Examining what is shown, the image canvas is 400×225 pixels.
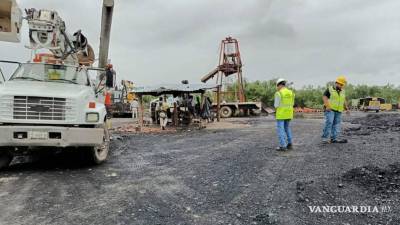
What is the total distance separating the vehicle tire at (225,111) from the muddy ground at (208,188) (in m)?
19.8

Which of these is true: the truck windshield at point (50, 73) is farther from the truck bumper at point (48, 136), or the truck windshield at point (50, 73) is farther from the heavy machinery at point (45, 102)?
the truck bumper at point (48, 136)

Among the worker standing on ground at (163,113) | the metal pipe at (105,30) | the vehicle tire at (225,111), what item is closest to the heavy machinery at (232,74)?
the vehicle tire at (225,111)

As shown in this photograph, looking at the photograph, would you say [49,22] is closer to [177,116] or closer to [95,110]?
[95,110]

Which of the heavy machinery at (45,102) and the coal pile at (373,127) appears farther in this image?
the coal pile at (373,127)

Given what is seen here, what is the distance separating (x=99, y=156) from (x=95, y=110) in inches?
44.2

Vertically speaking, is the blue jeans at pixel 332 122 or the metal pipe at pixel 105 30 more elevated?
the metal pipe at pixel 105 30

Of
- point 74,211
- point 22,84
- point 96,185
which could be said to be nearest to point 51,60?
point 22,84

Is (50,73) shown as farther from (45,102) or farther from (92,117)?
(92,117)

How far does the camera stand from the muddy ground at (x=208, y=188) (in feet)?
13.3

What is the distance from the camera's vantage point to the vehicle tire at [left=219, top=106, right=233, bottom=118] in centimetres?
2805

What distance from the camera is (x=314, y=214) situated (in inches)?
159

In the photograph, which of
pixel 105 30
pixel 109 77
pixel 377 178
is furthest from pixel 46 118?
pixel 377 178

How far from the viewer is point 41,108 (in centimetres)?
635

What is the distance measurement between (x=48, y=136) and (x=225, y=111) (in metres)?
22.4
